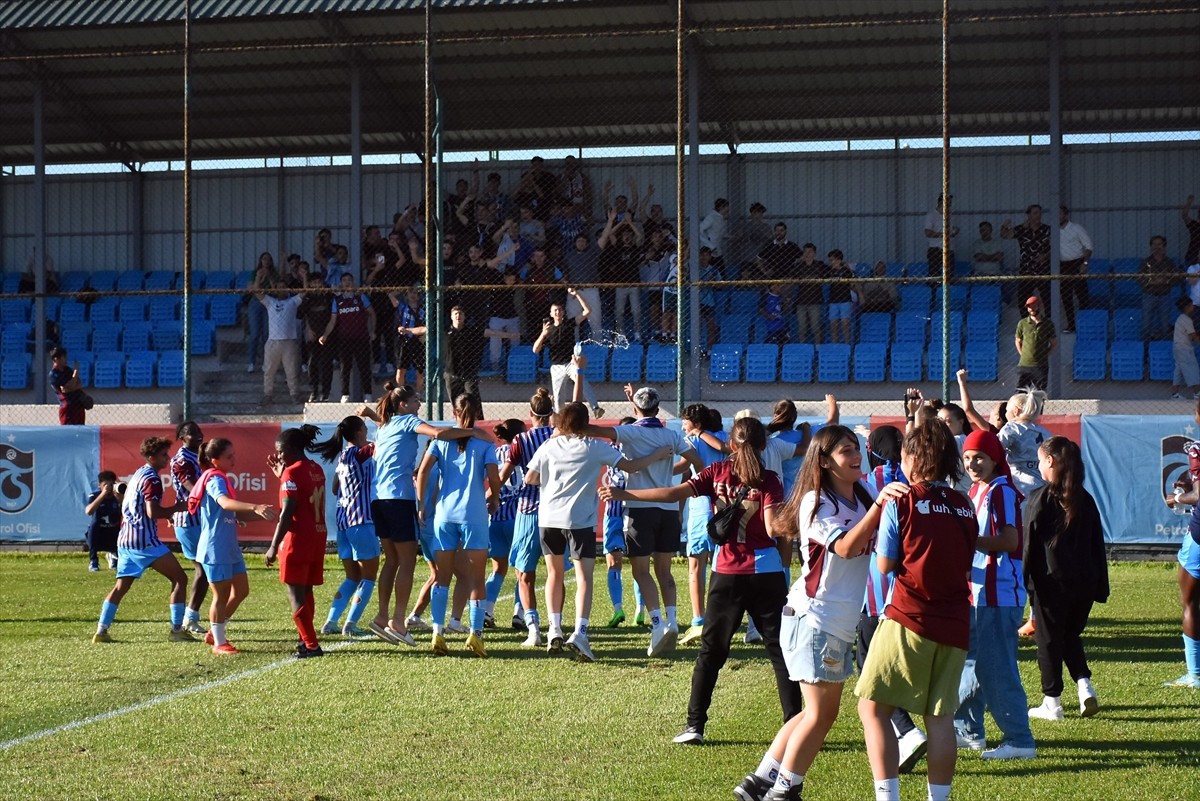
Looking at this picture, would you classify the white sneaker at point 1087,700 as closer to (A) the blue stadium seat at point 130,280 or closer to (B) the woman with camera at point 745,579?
(B) the woman with camera at point 745,579

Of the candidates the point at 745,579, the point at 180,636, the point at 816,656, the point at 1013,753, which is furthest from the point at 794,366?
the point at 816,656

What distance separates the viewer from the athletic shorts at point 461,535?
36.1 ft

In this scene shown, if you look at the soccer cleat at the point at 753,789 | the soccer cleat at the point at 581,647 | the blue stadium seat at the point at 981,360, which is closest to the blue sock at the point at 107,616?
the soccer cleat at the point at 581,647

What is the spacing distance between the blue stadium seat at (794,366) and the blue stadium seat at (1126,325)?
4771 mm

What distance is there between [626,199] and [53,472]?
9.99 m

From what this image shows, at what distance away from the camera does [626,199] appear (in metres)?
23.8

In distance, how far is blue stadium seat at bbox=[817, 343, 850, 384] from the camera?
73.6ft

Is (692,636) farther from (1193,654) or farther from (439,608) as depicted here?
(1193,654)

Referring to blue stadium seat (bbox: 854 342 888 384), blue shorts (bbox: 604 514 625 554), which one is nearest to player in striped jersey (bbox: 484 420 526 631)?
blue shorts (bbox: 604 514 625 554)

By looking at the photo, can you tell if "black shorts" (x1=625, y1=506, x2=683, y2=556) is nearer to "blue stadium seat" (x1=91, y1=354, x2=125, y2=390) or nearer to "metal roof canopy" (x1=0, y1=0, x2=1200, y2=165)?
"metal roof canopy" (x1=0, y1=0, x2=1200, y2=165)

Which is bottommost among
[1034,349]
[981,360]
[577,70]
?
[981,360]

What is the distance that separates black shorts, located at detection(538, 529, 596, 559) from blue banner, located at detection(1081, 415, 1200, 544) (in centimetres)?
829

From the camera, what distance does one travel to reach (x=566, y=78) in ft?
79.8

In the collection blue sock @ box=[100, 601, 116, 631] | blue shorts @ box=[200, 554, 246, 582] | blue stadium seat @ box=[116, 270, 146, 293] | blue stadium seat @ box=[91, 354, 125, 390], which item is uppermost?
blue stadium seat @ box=[116, 270, 146, 293]
